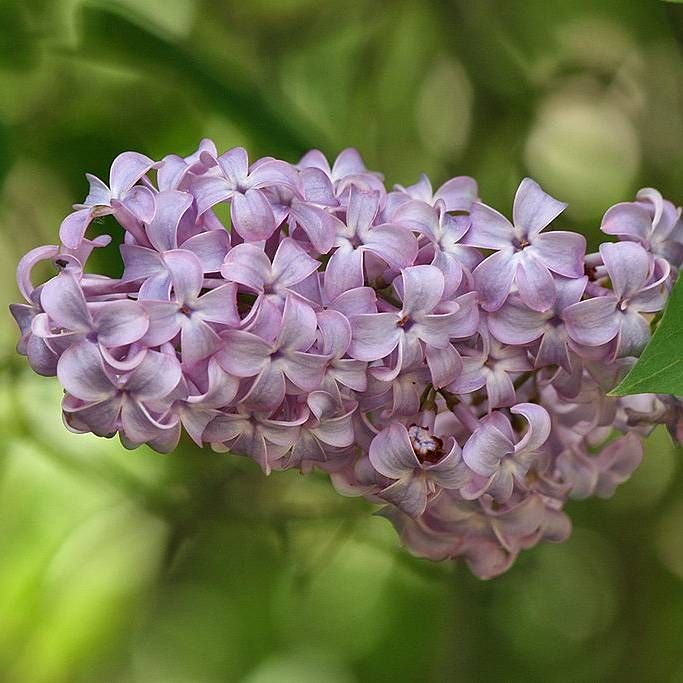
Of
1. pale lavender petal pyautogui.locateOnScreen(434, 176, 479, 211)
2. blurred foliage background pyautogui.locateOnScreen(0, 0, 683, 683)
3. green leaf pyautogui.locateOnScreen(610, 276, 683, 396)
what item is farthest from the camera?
blurred foliage background pyautogui.locateOnScreen(0, 0, 683, 683)

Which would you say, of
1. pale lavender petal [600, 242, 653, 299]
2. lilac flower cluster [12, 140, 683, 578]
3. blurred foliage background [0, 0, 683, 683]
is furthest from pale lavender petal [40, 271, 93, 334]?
blurred foliage background [0, 0, 683, 683]

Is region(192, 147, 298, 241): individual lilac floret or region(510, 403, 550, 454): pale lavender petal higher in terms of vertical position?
region(192, 147, 298, 241): individual lilac floret

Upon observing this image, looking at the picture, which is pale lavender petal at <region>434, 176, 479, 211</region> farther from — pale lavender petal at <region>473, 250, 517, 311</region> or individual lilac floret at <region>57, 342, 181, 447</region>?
individual lilac floret at <region>57, 342, 181, 447</region>

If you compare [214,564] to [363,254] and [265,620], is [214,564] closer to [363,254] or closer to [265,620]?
[265,620]

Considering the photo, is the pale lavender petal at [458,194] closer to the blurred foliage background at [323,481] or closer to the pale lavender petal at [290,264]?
the pale lavender petal at [290,264]

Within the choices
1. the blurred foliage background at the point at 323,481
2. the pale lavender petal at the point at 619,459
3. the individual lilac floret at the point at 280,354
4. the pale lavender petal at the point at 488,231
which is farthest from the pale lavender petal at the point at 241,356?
the blurred foliage background at the point at 323,481

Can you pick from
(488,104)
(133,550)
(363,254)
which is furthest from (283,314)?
(133,550)
